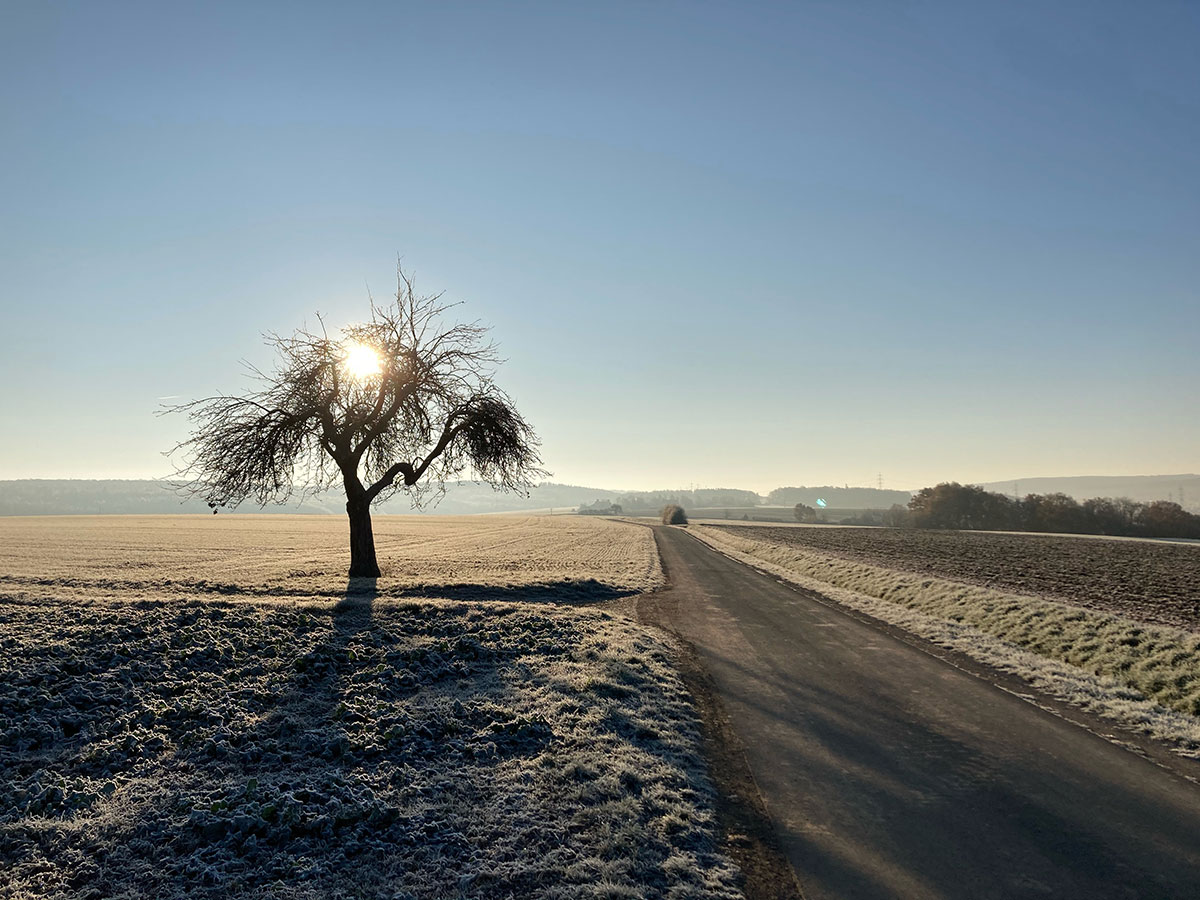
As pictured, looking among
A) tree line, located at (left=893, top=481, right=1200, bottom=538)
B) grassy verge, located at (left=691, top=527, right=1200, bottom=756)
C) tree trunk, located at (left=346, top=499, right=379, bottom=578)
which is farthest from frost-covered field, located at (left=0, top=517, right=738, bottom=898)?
tree line, located at (left=893, top=481, right=1200, bottom=538)

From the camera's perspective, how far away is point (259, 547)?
144ft

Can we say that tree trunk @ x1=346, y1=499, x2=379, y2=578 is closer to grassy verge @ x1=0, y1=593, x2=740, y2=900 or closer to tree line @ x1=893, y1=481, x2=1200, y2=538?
grassy verge @ x1=0, y1=593, x2=740, y2=900

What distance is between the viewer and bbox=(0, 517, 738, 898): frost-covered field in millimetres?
6043

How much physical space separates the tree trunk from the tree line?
378 feet

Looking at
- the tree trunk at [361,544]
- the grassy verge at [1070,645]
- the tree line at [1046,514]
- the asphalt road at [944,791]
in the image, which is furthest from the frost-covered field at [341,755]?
the tree line at [1046,514]

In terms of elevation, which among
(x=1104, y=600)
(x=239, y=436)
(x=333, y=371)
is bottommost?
(x=1104, y=600)

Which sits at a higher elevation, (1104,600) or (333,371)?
(333,371)

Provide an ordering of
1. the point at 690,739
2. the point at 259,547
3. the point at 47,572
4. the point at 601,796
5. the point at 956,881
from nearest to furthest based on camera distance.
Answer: the point at 956,881 → the point at 601,796 → the point at 690,739 → the point at 47,572 → the point at 259,547

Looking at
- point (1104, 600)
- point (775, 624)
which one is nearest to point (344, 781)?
point (775, 624)

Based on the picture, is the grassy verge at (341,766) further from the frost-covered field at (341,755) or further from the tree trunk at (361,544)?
the tree trunk at (361,544)

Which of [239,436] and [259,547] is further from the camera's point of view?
[259,547]

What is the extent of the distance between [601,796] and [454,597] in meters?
15.6

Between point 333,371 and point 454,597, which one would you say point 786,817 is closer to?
point 454,597

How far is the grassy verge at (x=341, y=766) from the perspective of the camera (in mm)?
6000
